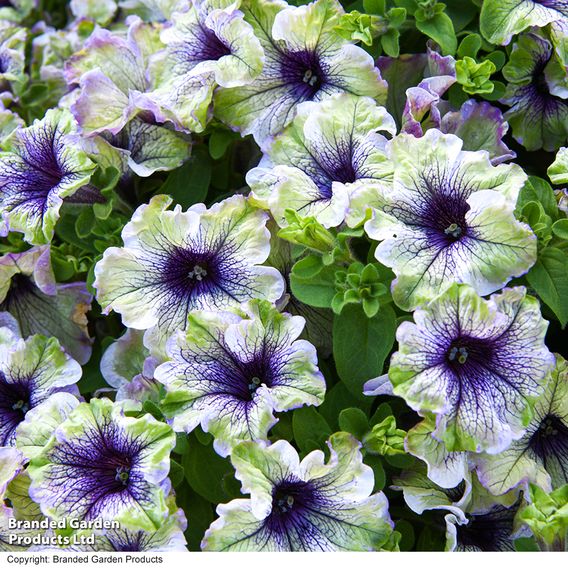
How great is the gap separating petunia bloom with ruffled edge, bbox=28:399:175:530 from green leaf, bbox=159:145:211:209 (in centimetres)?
35

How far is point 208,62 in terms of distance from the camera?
3.65 ft

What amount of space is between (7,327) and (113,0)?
0.77m

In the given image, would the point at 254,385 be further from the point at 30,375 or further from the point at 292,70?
the point at 292,70

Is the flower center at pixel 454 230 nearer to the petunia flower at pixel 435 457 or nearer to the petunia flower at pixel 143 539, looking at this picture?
the petunia flower at pixel 435 457

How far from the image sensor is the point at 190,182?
117 cm

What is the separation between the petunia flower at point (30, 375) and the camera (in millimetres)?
1053

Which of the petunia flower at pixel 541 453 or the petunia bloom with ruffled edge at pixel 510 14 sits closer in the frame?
the petunia flower at pixel 541 453

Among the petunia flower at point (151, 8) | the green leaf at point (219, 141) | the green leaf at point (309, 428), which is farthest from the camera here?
the petunia flower at point (151, 8)

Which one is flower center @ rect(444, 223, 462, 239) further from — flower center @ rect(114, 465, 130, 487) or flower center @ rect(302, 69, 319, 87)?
flower center @ rect(114, 465, 130, 487)

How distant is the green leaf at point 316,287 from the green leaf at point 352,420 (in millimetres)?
135

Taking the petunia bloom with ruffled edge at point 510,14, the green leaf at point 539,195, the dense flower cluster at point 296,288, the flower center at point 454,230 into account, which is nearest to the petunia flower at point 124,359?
the dense flower cluster at point 296,288

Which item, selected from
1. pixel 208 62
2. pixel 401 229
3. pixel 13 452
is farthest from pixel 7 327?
pixel 401 229

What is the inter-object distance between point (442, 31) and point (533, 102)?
18cm

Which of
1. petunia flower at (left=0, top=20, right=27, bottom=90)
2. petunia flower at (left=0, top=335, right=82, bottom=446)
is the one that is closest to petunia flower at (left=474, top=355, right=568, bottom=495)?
petunia flower at (left=0, top=335, right=82, bottom=446)
